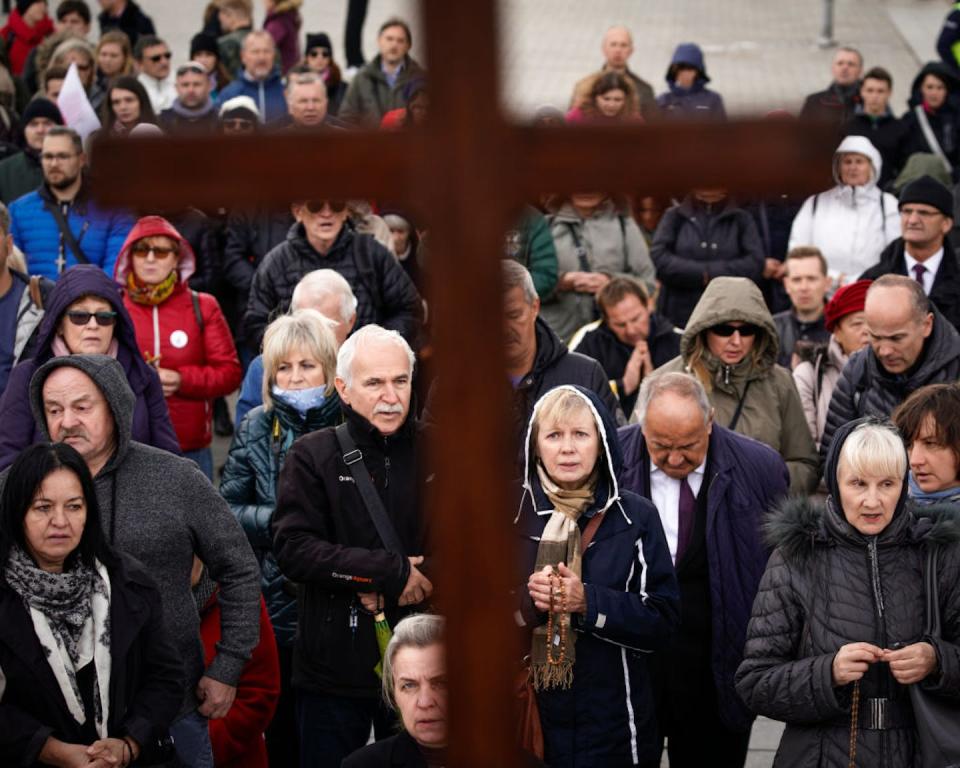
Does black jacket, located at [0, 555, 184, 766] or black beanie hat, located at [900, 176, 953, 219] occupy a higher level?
black beanie hat, located at [900, 176, 953, 219]

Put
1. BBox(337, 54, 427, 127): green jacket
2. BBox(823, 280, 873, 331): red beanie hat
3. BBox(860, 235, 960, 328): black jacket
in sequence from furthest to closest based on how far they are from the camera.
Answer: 1. BBox(337, 54, 427, 127): green jacket
2. BBox(860, 235, 960, 328): black jacket
3. BBox(823, 280, 873, 331): red beanie hat

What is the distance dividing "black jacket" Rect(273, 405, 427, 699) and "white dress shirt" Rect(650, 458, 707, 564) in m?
0.80

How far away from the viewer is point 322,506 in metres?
4.94

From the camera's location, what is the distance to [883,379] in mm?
5980

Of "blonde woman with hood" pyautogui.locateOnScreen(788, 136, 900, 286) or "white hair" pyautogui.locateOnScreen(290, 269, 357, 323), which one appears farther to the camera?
"blonde woman with hood" pyautogui.locateOnScreen(788, 136, 900, 286)

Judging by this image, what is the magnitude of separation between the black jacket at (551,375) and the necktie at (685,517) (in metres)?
0.51

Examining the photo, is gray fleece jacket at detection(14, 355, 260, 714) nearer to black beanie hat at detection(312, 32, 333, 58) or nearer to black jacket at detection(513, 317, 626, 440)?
black jacket at detection(513, 317, 626, 440)

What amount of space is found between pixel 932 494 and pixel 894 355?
925 mm

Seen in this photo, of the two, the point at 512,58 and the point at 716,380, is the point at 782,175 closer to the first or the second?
the point at 512,58

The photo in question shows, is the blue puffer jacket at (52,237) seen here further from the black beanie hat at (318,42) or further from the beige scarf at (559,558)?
the black beanie hat at (318,42)

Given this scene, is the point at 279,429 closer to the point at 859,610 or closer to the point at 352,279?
the point at 352,279

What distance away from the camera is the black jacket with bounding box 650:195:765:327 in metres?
8.39

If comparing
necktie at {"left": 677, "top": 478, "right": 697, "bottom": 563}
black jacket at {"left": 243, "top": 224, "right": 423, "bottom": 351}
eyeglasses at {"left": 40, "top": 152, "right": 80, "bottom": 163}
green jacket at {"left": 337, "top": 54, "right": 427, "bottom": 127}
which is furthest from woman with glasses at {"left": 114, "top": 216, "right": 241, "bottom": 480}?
green jacket at {"left": 337, "top": 54, "right": 427, "bottom": 127}

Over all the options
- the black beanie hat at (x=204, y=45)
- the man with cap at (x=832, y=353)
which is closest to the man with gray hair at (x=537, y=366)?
the man with cap at (x=832, y=353)
